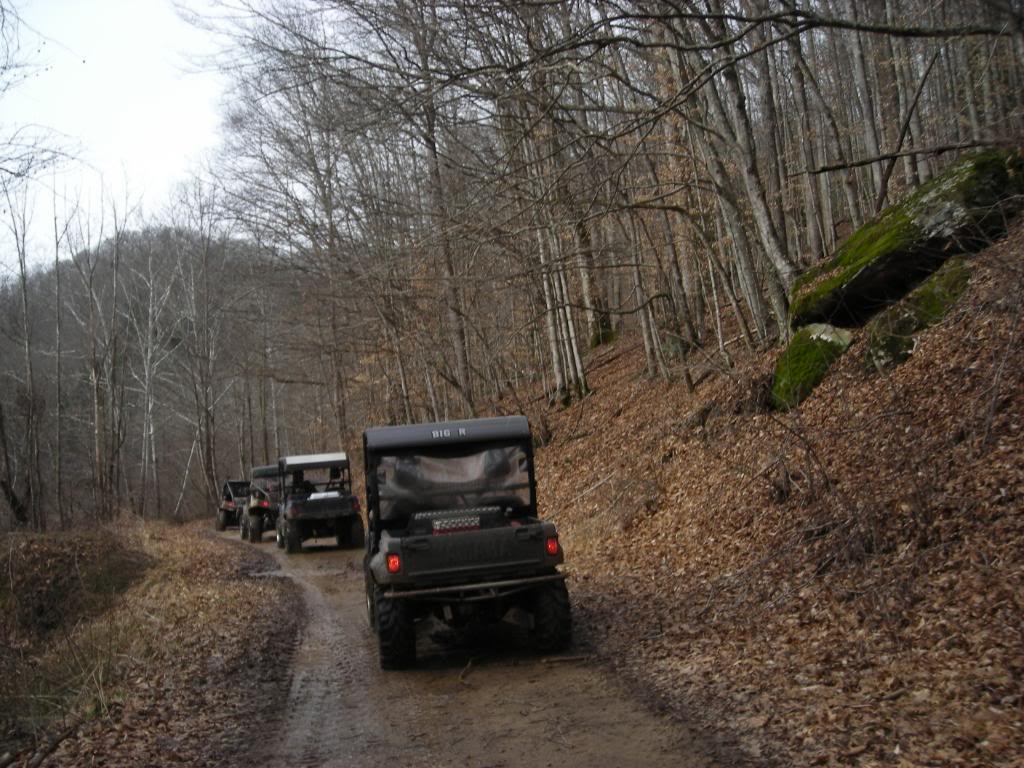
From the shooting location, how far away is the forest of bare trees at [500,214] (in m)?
10.0

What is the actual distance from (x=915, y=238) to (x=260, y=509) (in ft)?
60.1

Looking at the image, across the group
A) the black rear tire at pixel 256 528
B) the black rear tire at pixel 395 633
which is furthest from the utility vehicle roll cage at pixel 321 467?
the black rear tire at pixel 395 633

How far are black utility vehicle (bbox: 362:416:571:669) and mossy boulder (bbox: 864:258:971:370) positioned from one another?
4.76 metres

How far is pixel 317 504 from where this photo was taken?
66.7ft

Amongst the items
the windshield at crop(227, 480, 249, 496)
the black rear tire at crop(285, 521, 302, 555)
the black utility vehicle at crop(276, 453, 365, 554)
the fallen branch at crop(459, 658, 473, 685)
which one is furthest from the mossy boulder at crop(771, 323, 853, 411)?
the windshield at crop(227, 480, 249, 496)

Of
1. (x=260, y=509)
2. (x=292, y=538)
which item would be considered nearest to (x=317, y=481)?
(x=292, y=538)

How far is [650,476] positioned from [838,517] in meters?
6.57

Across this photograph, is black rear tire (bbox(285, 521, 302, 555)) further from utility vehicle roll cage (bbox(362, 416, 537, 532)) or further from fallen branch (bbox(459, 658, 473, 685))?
fallen branch (bbox(459, 658, 473, 685))

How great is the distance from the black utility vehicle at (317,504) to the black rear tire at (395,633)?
12160 millimetres

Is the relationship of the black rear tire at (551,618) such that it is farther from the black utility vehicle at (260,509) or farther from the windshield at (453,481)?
the black utility vehicle at (260,509)

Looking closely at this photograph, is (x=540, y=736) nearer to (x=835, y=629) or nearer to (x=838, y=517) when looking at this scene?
(x=835, y=629)

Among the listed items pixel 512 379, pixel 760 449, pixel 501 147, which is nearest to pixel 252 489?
pixel 512 379

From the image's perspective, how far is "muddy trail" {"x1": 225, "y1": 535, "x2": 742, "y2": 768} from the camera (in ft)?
18.7

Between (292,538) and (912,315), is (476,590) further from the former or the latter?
(292,538)
